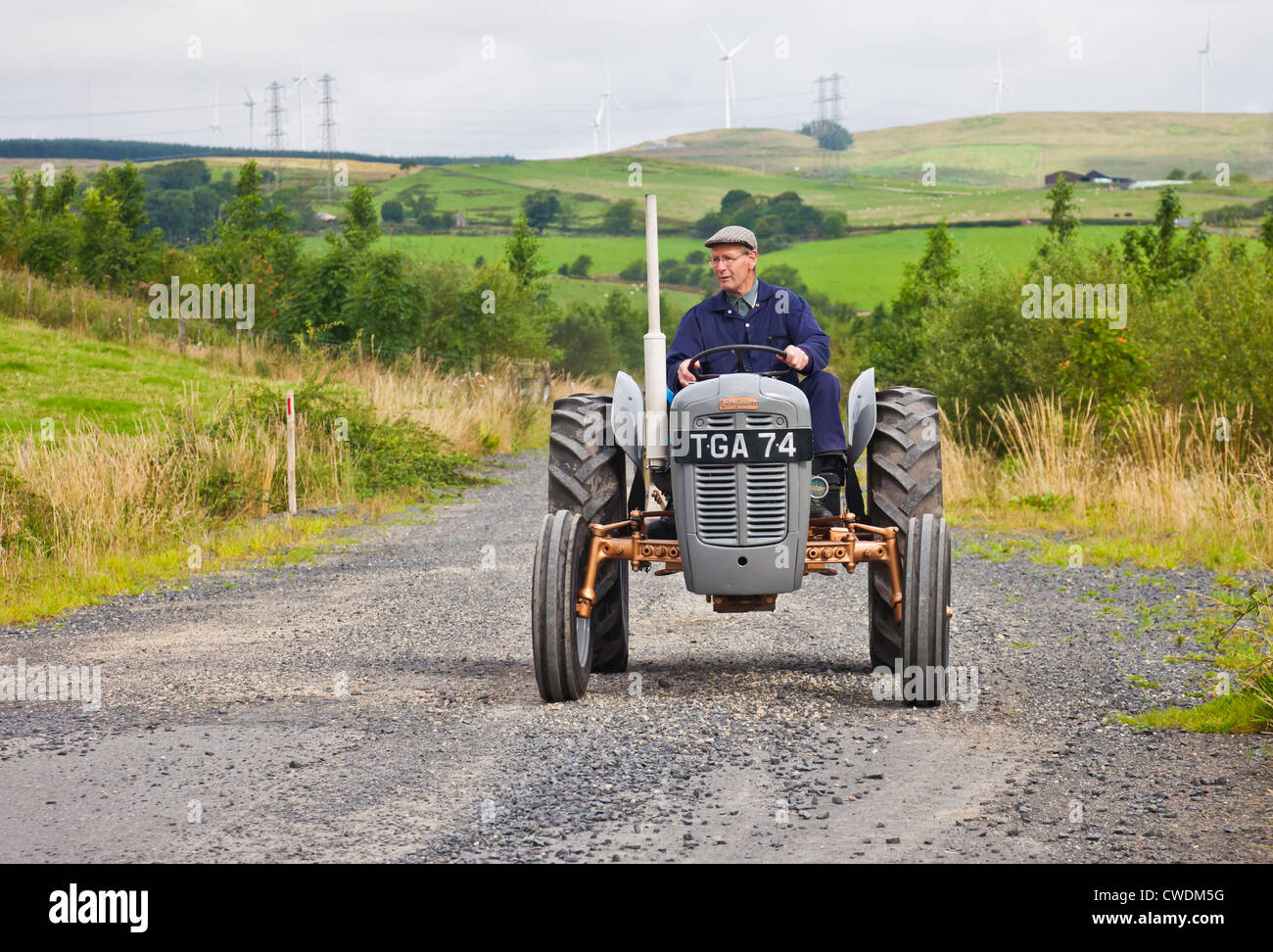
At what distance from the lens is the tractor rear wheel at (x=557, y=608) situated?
24.6ft

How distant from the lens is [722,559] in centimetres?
739

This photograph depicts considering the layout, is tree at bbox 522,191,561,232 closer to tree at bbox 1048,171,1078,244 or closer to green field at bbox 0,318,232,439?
tree at bbox 1048,171,1078,244

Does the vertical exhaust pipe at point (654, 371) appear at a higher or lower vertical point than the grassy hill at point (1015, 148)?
lower

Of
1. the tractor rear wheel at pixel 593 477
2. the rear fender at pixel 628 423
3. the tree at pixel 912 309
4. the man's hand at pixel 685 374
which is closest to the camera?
the man's hand at pixel 685 374

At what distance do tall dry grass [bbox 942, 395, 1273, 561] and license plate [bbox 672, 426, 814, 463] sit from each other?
7.38 m

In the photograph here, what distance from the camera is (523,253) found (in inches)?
2047

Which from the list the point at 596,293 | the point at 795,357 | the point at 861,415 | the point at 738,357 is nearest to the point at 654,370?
the point at 738,357

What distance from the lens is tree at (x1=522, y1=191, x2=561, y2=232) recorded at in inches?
4459

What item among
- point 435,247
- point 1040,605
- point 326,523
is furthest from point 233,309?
→ point 435,247

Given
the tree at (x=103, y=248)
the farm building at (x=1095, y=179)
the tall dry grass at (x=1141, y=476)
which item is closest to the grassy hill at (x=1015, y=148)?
the farm building at (x=1095, y=179)

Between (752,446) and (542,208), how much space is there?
10987 cm

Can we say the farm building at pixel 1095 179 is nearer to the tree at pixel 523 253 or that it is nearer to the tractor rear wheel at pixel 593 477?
the tree at pixel 523 253

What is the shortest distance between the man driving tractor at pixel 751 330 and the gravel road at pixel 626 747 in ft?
4.45

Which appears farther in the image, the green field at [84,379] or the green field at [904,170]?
the green field at [904,170]
